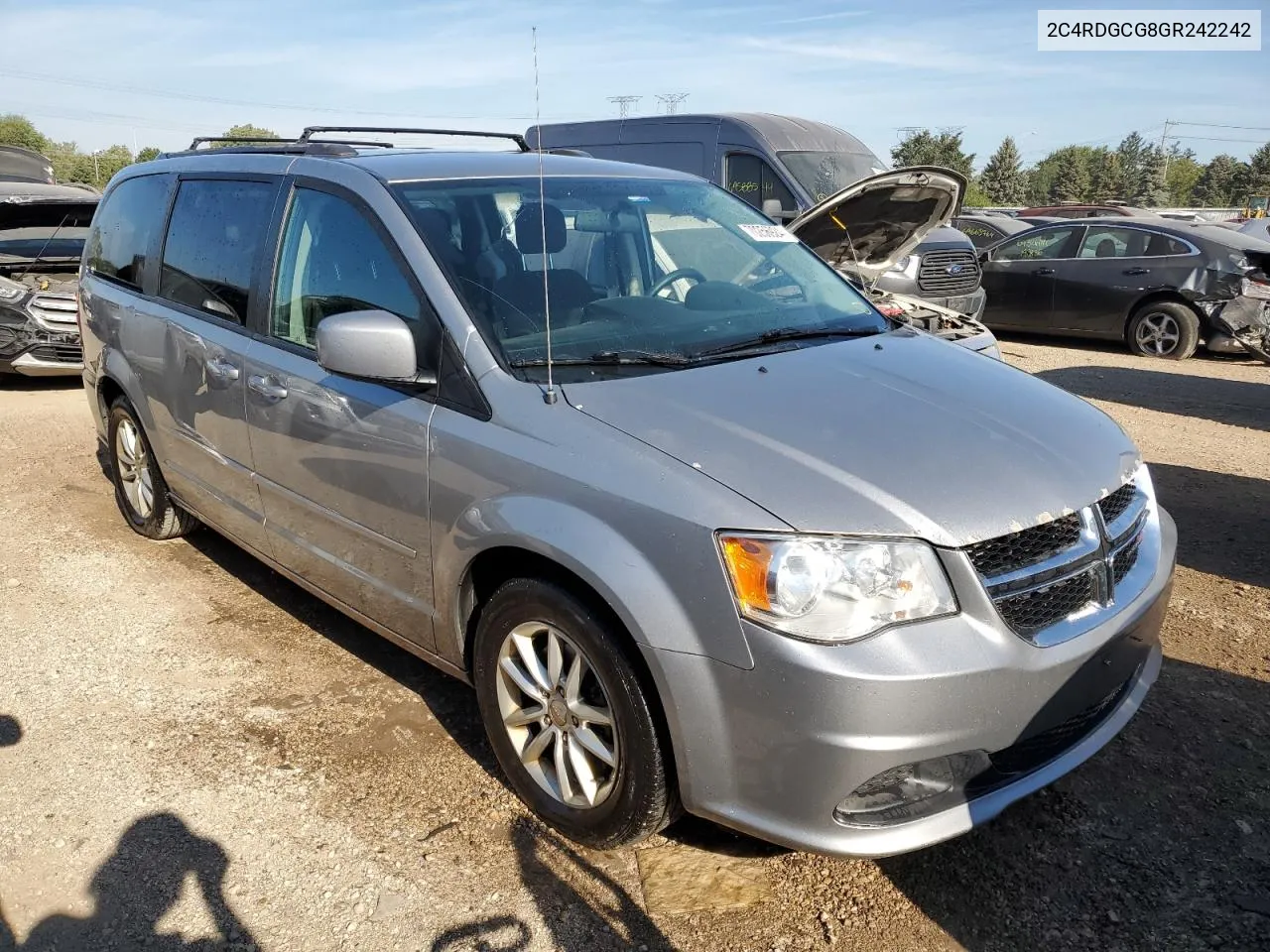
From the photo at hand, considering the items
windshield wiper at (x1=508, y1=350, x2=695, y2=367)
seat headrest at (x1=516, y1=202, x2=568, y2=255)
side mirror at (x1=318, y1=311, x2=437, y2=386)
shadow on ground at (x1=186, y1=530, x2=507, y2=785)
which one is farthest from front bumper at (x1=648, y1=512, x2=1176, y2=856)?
seat headrest at (x1=516, y1=202, x2=568, y2=255)

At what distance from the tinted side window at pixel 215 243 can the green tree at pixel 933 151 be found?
62.3 m

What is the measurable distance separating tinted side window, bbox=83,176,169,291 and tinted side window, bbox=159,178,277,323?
248 mm

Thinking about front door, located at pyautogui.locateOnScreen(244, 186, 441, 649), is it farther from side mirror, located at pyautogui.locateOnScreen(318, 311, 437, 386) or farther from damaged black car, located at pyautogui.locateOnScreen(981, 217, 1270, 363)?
damaged black car, located at pyautogui.locateOnScreen(981, 217, 1270, 363)

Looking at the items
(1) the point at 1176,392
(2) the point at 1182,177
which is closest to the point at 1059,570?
(1) the point at 1176,392

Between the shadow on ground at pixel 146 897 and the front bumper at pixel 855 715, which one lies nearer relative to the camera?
the front bumper at pixel 855 715

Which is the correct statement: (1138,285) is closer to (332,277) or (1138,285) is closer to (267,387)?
(332,277)

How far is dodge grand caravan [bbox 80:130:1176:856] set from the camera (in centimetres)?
235

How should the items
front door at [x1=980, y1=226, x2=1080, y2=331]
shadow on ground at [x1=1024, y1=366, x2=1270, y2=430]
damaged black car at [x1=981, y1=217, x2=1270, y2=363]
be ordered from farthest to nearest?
1. front door at [x1=980, y1=226, x2=1080, y2=331]
2. damaged black car at [x1=981, y1=217, x2=1270, y2=363]
3. shadow on ground at [x1=1024, y1=366, x2=1270, y2=430]

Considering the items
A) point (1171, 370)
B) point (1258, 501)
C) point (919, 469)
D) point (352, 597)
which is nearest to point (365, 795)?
point (352, 597)

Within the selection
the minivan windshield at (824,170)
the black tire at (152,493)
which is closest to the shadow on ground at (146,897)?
the black tire at (152,493)

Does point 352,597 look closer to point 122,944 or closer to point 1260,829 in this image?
point 122,944

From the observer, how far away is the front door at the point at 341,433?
312 centimetres

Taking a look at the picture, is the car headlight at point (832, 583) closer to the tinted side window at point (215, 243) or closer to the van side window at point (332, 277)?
the van side window at point (332, 277)

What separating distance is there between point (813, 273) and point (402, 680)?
7.23 feet
